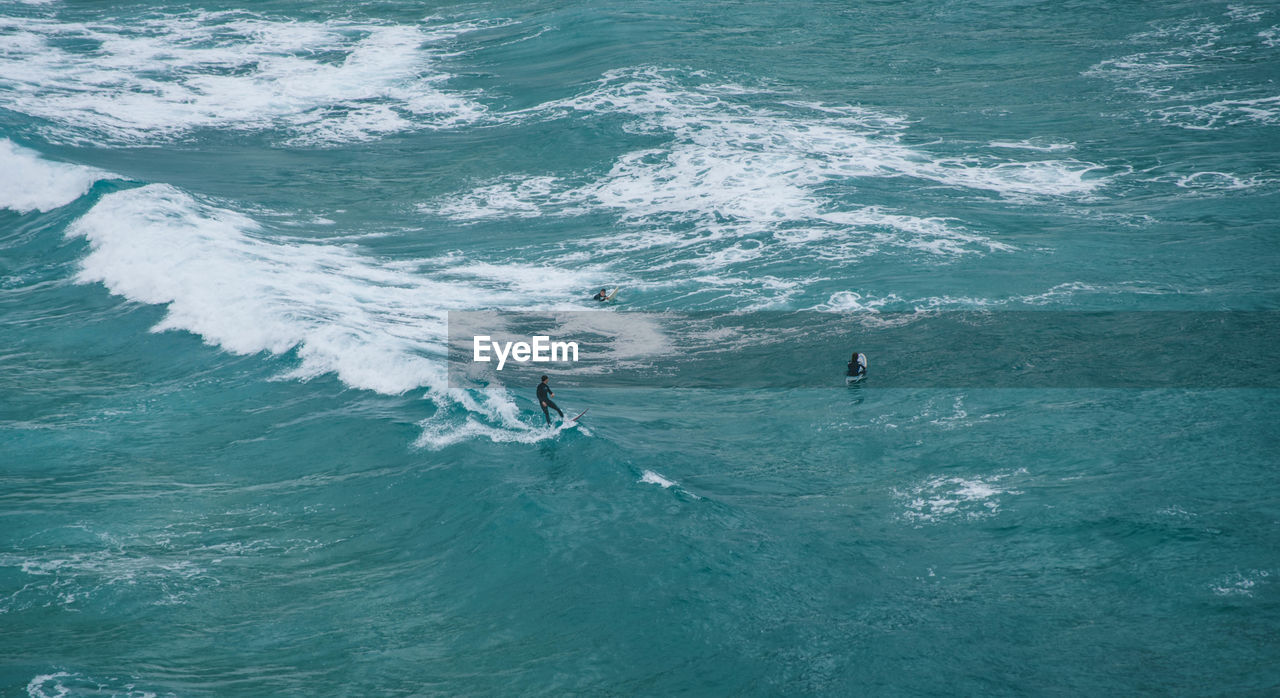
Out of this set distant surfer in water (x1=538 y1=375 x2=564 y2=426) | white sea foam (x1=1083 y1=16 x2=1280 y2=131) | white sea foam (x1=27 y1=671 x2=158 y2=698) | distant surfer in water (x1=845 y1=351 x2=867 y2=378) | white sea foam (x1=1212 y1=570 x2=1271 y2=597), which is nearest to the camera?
white sea foam (x1=27 y1=671 x2=158 y2=698)

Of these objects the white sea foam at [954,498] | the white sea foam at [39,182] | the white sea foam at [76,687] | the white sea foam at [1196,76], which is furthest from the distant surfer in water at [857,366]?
the white sea foam at [39,182]

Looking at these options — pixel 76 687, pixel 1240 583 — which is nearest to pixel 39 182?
pixel 76 687

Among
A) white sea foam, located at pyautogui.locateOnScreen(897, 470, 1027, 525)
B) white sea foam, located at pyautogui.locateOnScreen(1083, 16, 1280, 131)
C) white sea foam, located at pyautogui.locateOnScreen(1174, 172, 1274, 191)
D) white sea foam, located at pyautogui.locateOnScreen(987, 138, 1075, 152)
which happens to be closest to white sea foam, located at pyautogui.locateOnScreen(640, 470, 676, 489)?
white sea foam, located at pyautogui.locateOnScreen(897, 470, 1027, 525)

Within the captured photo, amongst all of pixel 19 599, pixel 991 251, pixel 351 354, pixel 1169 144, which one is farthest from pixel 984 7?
pixel 19 599

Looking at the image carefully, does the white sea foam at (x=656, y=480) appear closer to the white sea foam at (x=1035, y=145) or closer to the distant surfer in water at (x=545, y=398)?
the distant surfer in water at (x=545, y=398)

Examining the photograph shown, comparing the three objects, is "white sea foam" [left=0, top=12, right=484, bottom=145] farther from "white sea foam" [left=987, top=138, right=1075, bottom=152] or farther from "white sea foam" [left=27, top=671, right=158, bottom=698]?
"white sea foam" [left=27, top=671, right=158, bottom=698]

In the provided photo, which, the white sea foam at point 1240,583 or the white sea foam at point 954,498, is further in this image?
the white sea foam at point 954,498

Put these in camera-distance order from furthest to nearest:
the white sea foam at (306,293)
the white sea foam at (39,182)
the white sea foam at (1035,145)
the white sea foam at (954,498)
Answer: the white sea foam at (1035,145), the white sea foam at (39,182), the white sea foam at (306,293), the white sea foam at (954,498)
